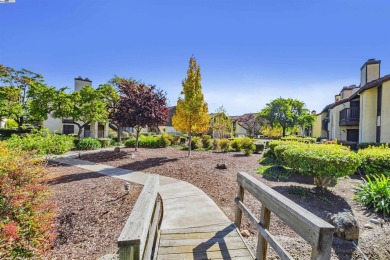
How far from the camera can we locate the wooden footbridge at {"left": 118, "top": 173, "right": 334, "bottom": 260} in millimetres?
1848

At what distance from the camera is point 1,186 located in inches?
134

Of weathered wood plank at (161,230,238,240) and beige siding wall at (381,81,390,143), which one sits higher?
beige siding wall at (381,81,390,143)

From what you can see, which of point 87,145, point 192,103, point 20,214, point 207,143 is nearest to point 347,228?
point 20,214

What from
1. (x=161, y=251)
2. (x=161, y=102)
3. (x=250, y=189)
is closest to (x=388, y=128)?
(x=161, y=102)

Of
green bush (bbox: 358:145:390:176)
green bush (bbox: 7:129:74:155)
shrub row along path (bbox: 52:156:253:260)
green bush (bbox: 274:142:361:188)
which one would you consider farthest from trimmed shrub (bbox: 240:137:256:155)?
green bush (bbox: 7:129:74:155)

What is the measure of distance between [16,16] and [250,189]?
1062 cm

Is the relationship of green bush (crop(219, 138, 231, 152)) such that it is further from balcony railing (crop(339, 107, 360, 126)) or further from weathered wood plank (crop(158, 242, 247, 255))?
balcony railing (crop(339, 107, 360, 126))

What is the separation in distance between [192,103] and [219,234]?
11584mm

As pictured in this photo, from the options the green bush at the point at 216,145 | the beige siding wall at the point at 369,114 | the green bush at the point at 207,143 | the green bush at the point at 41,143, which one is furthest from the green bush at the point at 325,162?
the beige siding wall at the point at 369,114

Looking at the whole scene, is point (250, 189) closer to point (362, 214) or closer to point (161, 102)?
point (362, 214)

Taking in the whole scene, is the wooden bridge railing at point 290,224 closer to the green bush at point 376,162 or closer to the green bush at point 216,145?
the green bush at point 376,162

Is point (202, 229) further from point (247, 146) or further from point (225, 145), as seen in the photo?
point (225, 145)

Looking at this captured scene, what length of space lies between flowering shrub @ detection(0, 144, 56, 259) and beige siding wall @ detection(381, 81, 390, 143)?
21386 mm

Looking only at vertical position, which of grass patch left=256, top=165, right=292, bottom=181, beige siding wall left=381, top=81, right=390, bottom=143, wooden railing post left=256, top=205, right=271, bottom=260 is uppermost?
beige siding wall left=381, top=81, right=390, bottom=143
